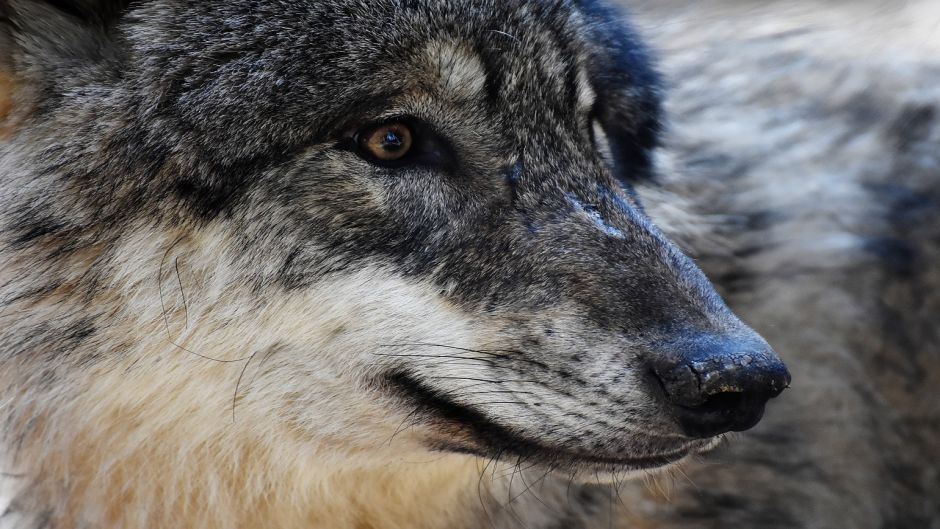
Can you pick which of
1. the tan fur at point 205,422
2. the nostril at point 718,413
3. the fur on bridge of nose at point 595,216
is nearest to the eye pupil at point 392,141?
the tan fur at point 205,422

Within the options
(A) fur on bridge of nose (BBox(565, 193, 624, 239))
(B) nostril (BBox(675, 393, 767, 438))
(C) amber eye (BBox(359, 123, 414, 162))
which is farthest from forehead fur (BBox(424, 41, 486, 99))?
(B) nostril (BBox(675, 393, 767, 438))

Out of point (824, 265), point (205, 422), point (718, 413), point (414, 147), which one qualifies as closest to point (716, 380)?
point (718, 413)

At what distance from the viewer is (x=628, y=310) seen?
7.02 ft

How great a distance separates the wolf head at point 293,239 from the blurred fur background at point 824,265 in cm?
84

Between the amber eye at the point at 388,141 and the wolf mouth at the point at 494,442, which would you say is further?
the amber eye at the point at 388,141

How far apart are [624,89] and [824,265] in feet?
2.63

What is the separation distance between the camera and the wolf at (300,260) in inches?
87.0

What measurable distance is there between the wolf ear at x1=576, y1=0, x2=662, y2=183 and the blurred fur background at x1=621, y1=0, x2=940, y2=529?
0.48ft

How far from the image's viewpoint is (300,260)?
2285mm

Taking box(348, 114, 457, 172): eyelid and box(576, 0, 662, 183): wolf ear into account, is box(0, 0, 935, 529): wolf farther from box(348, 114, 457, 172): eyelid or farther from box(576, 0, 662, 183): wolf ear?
box(576, 0, 662, 183): wolf ear

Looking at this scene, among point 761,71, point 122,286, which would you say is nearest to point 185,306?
point 122,286

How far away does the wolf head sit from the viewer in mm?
2238

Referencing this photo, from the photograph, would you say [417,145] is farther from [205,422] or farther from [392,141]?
[205,422]

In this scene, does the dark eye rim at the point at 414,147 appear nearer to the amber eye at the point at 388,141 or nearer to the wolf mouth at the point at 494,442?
the amber eye at the point at 388,141
